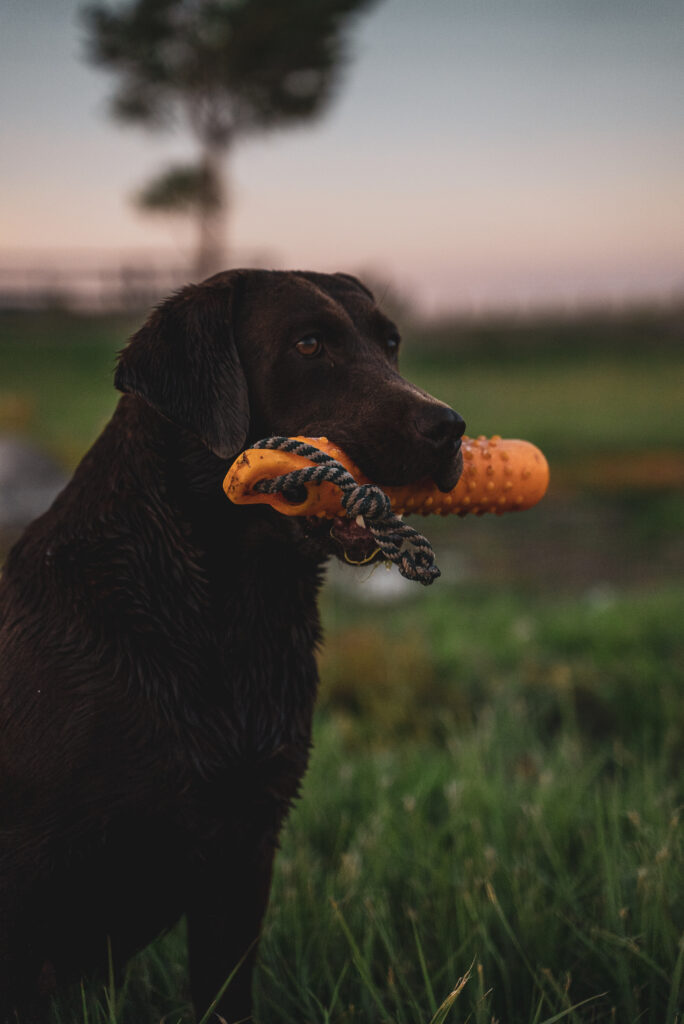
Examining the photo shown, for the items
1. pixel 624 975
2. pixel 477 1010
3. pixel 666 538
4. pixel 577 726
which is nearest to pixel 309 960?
pixel 477 1010

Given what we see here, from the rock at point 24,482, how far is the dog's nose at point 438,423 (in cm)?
763

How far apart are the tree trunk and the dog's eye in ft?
80.1

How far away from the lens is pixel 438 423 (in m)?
2.11

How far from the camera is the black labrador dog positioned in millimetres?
1987

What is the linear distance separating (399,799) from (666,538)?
6843 mm

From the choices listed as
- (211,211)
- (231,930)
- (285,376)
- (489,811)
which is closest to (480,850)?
(489,811)

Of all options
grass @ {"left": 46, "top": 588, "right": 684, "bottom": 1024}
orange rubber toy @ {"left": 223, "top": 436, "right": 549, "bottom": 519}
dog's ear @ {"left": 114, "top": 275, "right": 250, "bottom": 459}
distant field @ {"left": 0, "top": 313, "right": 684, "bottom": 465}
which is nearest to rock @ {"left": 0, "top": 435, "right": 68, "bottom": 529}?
distant field @ {"left": 0, "top": 313, "right": 684, "bottom": 465}

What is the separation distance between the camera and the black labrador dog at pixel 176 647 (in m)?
1.99

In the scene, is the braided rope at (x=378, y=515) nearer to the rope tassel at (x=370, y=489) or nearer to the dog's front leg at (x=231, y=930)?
the rope tassel at (x=370, y=489)

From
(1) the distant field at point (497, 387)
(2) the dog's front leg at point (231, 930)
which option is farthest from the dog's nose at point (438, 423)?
(1) the distant field at point (497, 387)

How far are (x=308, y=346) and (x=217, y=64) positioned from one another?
2652cm

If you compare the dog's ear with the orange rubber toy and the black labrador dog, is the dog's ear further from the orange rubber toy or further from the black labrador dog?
the orange rubber toy

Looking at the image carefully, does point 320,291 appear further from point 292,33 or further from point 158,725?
point 292,33

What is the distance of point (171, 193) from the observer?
1087 inches
